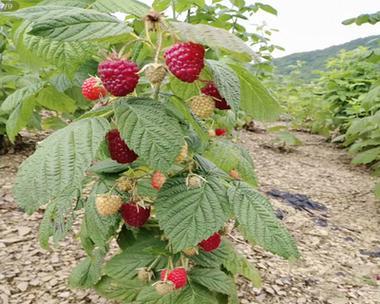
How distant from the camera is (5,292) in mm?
1872

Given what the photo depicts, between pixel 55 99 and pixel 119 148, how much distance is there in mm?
953

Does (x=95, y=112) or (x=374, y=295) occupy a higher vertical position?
(x=95, y=112)

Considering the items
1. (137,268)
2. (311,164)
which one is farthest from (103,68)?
(311,164)

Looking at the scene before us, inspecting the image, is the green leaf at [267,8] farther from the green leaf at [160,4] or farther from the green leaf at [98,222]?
the green leaf at [98,222]

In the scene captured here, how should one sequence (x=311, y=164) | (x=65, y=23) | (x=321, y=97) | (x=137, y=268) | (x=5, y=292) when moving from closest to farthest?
1. (x=65, y=23)
2. (x=137, y=268)
3. (x=5, y=292)
4. (x=311, y=164)
5. (x=321, y=97)

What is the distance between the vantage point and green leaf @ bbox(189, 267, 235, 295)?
4.13 feet

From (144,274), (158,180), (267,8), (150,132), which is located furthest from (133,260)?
(267,8)

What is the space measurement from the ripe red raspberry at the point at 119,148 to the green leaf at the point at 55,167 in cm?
10

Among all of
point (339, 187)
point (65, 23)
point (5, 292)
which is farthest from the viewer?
point (339, 187)

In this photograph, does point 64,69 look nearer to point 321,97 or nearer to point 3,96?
point 3,96

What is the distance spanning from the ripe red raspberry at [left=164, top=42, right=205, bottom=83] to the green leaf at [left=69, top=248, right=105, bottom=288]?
0.90 meters

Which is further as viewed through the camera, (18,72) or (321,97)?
(321,97)

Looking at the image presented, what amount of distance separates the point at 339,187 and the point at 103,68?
3.68 m

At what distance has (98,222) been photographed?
1.15 meters
